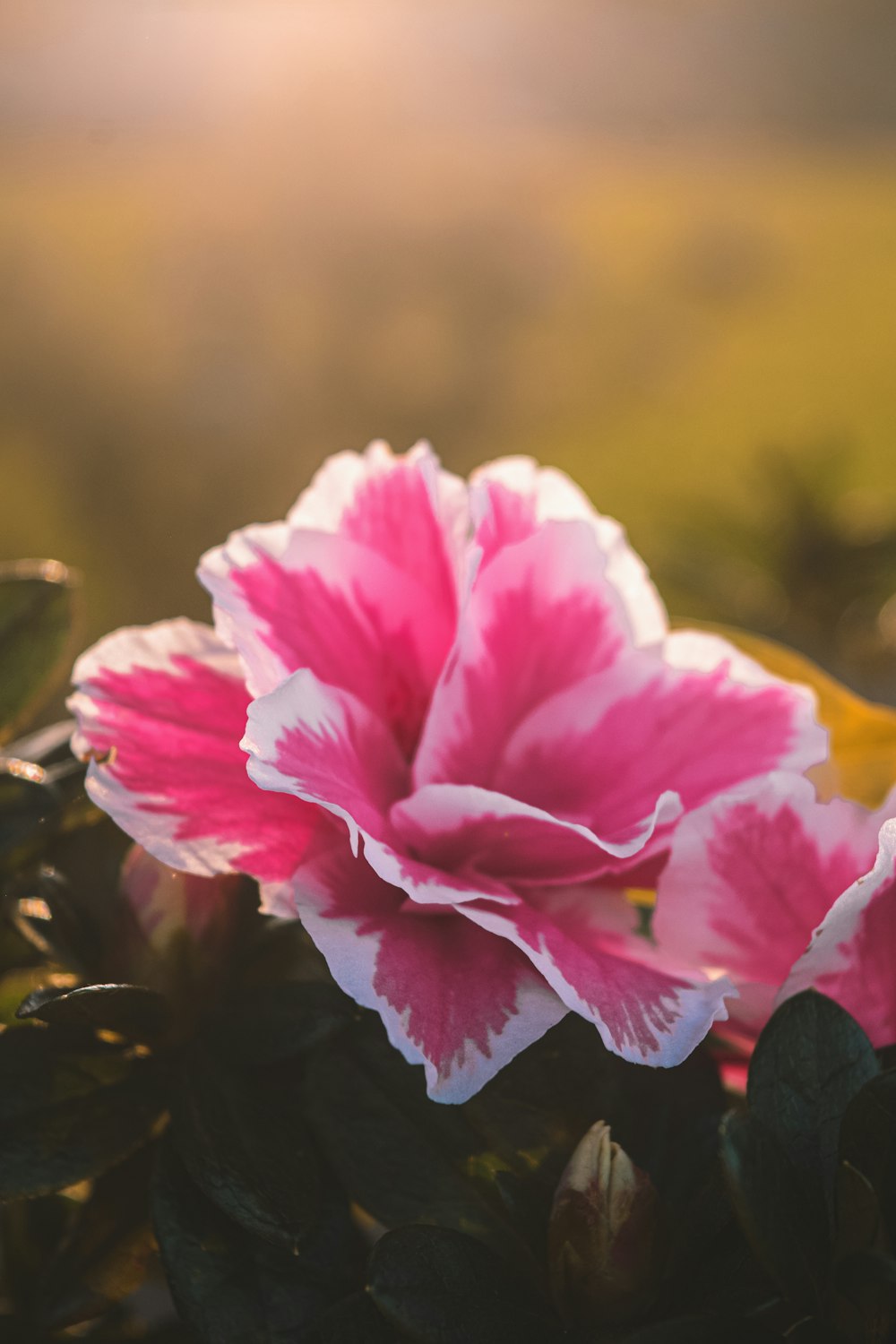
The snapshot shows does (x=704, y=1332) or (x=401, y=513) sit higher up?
(x=401, y=513)

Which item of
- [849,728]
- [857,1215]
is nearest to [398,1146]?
[857,1215]

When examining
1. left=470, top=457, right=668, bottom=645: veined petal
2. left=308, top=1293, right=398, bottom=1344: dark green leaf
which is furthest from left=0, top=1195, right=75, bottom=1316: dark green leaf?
left=470, top=457, right=668, bottom=645: veined petal

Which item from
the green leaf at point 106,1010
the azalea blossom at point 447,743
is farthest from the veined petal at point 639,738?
the green leaf at point 106,1010

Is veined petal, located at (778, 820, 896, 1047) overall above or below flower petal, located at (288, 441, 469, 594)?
below

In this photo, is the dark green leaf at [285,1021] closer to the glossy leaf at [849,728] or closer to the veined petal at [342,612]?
the veined petal at [342,612]

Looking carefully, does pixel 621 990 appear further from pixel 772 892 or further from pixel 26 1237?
pixel 26 1237

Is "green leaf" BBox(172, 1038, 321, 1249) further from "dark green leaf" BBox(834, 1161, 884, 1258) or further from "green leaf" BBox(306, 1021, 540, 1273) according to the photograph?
"dark green leaf" BBox(834, 1161, 884, 1258)
